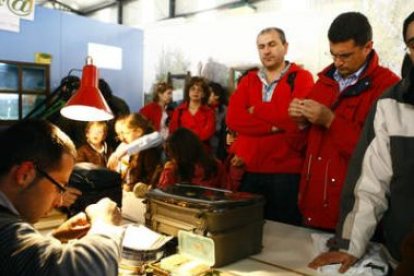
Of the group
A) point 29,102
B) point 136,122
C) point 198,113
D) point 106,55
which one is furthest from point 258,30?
point 29,102

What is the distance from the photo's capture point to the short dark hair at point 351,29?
171 centimetres

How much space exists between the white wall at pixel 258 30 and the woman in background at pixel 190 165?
1142mm

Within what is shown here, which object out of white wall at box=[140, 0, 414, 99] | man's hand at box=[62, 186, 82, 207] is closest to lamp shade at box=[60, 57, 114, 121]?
man's hand at box=[62, 186, 82, 207]

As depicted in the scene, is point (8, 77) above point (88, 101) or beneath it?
above

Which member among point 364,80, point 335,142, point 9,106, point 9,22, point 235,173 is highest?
point 9,22

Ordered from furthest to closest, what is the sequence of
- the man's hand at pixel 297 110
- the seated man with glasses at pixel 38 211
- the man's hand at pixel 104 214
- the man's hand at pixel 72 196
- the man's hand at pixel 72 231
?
the man's hand at pixel 297 110 < the man's hand at pixel 72 196 < the man's hand at pixel 72 231 < the man's hand at pixel 104 214 < the seated man with glasses at pixel 38 211

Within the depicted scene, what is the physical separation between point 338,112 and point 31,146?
127 cm

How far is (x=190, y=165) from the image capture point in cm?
260

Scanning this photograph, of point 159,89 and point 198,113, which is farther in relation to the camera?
point 159,89

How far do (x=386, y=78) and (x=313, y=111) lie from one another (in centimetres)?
34

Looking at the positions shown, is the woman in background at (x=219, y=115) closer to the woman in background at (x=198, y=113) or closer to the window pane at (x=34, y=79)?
the woman in background at (x=198, y=113)

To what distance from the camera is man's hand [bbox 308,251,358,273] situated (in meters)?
1.31

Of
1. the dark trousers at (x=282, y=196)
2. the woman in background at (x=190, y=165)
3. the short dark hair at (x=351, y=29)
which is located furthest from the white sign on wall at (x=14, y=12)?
the short dark hair at (x=351, y=29)

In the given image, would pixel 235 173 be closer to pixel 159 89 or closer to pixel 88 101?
pixel 88 101
